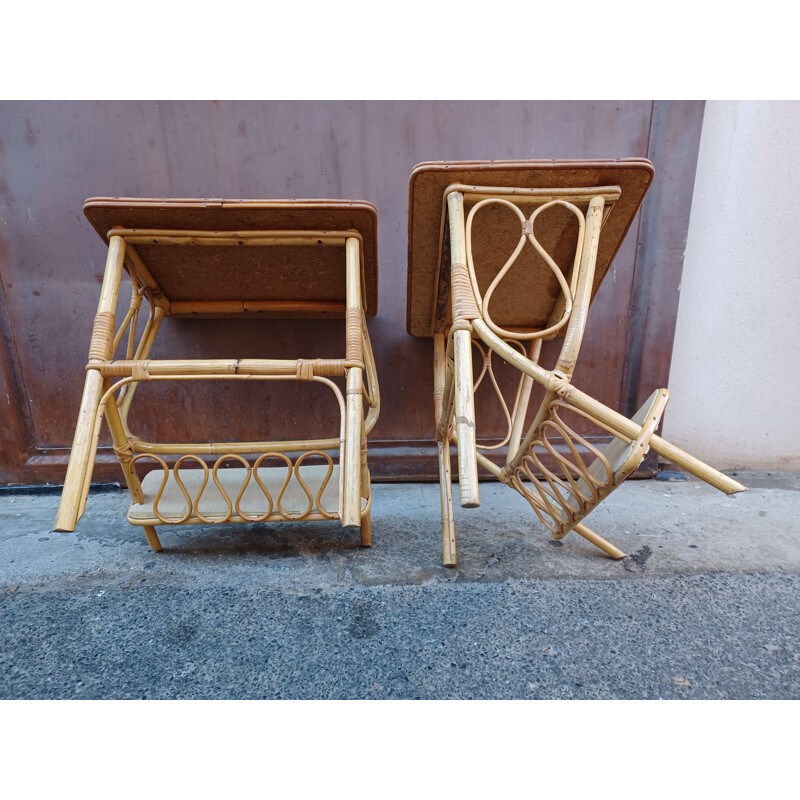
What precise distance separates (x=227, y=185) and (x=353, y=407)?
943 millimetres

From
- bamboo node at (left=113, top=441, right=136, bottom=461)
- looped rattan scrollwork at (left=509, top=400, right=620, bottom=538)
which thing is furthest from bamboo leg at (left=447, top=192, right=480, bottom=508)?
bamboo node at (left=113, top=441, right=136, bottom=461)

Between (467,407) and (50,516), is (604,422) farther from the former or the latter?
(50,516)

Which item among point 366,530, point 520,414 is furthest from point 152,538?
point 520,414

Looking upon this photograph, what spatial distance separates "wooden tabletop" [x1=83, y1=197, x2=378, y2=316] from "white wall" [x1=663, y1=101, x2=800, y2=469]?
1.14 m

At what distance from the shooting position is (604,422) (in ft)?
1.91

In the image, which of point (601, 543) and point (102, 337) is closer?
point (102, 337)

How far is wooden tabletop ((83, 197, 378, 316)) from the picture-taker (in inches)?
29.3

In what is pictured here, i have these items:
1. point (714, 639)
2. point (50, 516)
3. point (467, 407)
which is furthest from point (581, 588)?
point (50, 516)

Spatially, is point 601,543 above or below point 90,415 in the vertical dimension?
below

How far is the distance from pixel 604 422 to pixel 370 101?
1.18 metres

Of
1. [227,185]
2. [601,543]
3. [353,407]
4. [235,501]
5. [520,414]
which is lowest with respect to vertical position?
[601,543]

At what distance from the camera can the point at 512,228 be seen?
2.58 feet

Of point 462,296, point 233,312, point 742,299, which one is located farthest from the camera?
point 742,299

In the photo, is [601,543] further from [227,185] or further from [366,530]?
[227,185]
